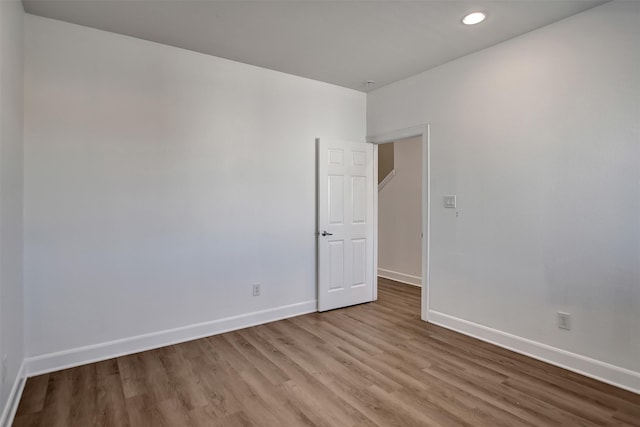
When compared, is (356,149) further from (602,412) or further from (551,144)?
(602,412)

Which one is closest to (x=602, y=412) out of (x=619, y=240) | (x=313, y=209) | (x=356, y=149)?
(x=619, y=240)

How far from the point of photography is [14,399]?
215 centimetres

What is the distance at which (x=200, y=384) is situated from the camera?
245cm

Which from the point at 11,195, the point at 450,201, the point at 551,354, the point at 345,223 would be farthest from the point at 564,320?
the point at 11,195

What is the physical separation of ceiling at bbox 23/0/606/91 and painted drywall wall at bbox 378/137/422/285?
7.05 ft

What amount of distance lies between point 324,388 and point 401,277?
11.3ft

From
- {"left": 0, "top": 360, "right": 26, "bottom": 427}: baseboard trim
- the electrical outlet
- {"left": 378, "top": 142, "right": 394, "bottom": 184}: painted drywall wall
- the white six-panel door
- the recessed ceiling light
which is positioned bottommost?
{"left": 0, "top": 360, "right": 26, "bottom": 427}: baseboard trim

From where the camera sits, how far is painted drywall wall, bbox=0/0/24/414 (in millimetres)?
1943

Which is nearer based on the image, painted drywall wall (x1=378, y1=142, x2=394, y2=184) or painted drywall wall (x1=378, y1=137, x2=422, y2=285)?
painted drywall wall (x1=378, y1=137, x2=422, y2=285)

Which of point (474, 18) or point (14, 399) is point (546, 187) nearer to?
point (474, 18)

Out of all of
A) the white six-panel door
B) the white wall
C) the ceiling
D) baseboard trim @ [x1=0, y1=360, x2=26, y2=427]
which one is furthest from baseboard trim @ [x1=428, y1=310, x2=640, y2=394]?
baseboard trim @ [x1=0, y1=360, x2=26, y2=427]

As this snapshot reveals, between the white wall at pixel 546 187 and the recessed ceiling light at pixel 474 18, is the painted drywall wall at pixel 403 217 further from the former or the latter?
the recessed ceiling light at pixel 474 18

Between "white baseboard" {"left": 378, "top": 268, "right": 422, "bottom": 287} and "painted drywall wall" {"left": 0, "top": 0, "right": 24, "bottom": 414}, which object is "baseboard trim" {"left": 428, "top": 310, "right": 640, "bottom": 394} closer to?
"white baseboard" {"left": 378, "top": 268, "right": 422, "bottom": 287}

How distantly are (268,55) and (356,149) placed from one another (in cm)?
152
